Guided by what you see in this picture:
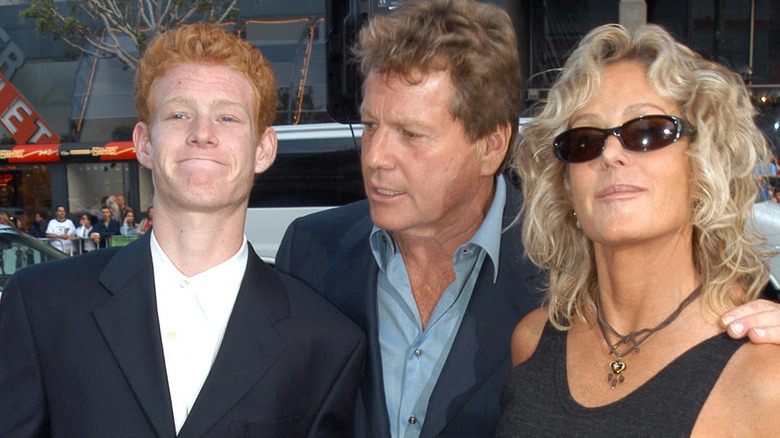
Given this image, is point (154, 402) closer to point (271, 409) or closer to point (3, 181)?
point (271, 409)

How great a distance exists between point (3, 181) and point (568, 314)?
21.8 m

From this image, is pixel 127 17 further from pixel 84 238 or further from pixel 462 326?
pixel 462 326

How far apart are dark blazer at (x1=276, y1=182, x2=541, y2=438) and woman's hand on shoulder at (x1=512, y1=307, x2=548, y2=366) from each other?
0.18 m

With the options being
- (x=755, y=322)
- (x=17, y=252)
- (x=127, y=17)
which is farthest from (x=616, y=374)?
(x=127, y=17)

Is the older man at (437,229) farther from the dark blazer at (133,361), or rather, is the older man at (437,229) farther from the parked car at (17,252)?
the parked car at (17,252)

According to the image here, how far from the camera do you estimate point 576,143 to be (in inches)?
73.3

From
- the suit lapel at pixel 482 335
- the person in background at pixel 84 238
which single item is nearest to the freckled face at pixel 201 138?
the suit lapel at pixel 482 335

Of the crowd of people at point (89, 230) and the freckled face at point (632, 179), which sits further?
the crowd of people at point (89, 230)

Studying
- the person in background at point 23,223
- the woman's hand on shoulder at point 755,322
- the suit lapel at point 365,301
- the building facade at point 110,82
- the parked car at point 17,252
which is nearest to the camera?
the woman's hand on shoulder at point 755,322

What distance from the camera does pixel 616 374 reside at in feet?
5.95

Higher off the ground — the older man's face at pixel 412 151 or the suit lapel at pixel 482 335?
the older man's face at pixel 412 151

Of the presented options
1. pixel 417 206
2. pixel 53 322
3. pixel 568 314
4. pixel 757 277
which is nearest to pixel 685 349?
pixel 757 277

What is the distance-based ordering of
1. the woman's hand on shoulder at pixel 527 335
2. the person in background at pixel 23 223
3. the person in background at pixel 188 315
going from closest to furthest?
the person in background at pixel 188 315 < the woman's hand on shoulder at pixel 527 335 < the person in background at pixel 23 223

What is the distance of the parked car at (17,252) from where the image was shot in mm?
6125
